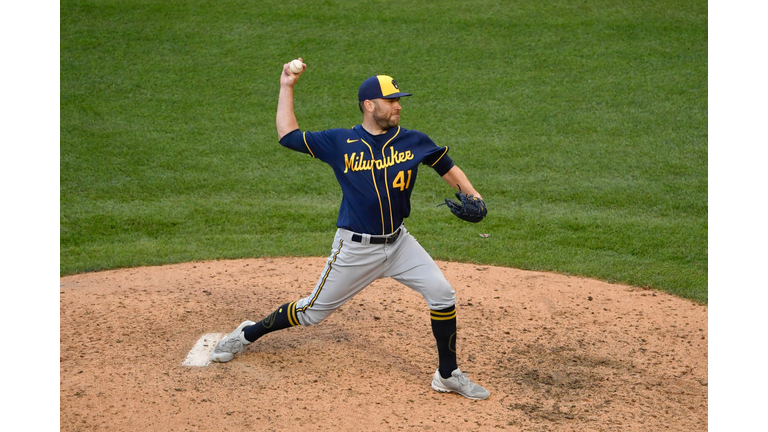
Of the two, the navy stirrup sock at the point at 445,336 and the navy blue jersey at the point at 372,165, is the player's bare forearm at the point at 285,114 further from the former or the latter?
the navy stirrup sock at the point at 445,336

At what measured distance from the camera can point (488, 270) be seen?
6.82 meters

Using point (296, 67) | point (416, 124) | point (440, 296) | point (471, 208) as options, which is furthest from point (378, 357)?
point (416, 124)

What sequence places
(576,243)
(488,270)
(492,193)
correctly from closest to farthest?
(488,270) → (576,243) → (492,193)

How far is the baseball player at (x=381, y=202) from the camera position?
14.0 ft

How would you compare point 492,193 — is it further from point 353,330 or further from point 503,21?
point 503,21

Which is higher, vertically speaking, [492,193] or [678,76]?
[678,76]

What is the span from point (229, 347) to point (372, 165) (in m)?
1.59

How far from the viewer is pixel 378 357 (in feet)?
16.1

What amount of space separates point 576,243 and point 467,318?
8.39 feet

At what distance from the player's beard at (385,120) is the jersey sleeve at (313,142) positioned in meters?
0.26

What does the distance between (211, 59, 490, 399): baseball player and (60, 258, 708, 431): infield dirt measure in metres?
0.41

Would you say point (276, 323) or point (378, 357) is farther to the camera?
point (378, 357)

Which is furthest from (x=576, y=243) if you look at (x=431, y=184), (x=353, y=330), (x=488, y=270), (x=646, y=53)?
(x=646, y=53)

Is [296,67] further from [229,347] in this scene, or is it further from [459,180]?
[229,347]
